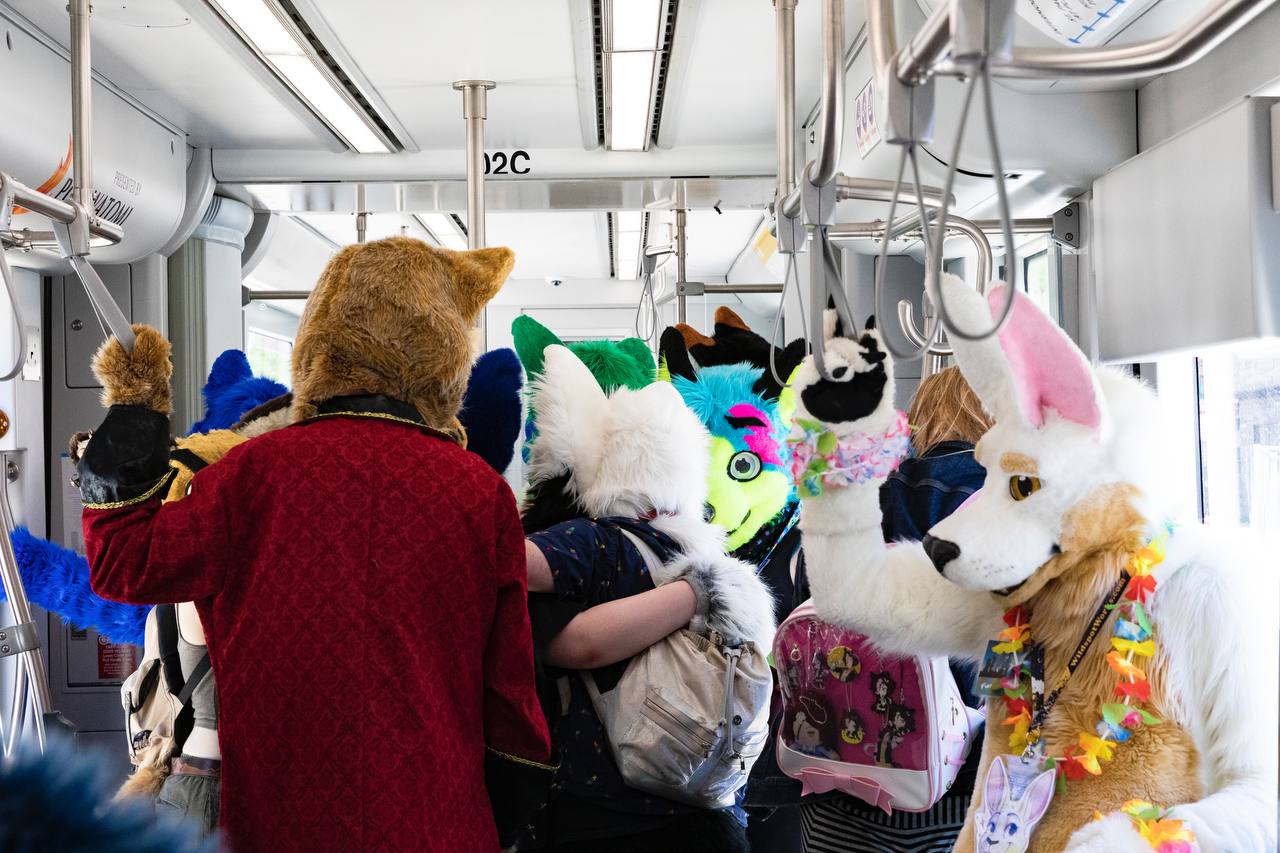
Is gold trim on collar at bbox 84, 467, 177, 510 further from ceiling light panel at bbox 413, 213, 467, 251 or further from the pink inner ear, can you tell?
ceiling light panel at bbox 413, 213, 467, 251

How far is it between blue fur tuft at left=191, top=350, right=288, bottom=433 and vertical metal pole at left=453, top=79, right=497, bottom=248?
625mm

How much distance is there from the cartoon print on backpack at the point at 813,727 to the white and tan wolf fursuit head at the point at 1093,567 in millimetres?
395

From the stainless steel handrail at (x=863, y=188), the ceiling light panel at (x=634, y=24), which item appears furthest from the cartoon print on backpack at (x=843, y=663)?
the ceiling light panel at (x=634, y=24)

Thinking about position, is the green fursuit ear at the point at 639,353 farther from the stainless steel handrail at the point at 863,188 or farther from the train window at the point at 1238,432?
the train window at the point at 1238,432

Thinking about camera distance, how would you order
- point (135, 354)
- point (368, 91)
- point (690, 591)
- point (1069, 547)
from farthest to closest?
point (368, 91) → point (690, 591) → point (135, 354) → point (1069, 547)

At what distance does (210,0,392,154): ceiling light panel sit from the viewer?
2.89m

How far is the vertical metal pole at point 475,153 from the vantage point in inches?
117

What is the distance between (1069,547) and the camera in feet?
3.84

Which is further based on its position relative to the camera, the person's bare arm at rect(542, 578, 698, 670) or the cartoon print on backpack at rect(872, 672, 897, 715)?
the person's bare arm at rect(542, 578, 698, 670)

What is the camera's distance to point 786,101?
1738 millimetres

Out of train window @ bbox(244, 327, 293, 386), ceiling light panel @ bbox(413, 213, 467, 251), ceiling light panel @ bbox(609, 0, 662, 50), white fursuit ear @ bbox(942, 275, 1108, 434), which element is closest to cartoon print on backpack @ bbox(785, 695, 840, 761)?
white fursuit ear @ bbox(942, 275, 1108, 434)

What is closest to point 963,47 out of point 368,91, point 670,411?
point 670,411

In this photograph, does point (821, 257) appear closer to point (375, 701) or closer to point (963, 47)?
point (963, 47)

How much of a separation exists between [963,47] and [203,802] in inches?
59.6
